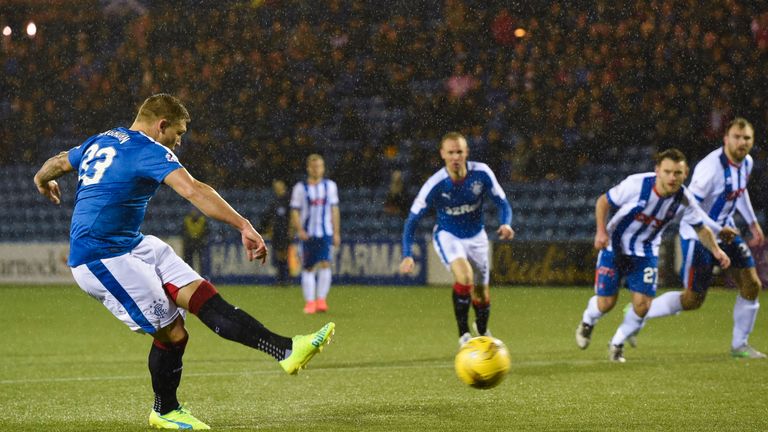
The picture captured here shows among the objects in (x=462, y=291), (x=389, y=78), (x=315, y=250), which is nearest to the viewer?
(x=462, y=291)

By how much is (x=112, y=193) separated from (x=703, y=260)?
5.67 meters

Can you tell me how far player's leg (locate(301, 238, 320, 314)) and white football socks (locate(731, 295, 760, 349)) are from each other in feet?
21.1

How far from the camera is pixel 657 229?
895 cm

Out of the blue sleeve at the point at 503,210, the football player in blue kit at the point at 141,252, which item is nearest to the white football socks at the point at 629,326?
the blue sleeve at the point at 503,210

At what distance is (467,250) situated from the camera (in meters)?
10.1

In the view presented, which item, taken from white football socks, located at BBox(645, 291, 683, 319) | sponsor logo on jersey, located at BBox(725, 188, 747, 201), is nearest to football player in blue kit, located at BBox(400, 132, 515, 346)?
white football socks, located at BBox(645, 291, 683, 319)

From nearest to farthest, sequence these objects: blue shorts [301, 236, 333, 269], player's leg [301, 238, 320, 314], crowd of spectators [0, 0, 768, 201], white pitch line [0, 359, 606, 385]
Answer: white pitch line [0, 359, 606, 385] < player's leg [301, 238, 320, 314] < blue shorts [301, 236, 333, 269] < crowd of spectators [0, 0, 768, 201]

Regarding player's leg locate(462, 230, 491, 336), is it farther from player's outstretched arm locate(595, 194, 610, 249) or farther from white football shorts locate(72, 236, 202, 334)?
white football shorts locate(72, 236, 202, 334)

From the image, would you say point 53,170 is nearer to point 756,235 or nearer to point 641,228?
point 641,228

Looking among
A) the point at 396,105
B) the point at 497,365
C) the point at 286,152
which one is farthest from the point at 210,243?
the point at 497,365

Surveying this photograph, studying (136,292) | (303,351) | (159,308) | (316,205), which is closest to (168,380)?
(159,308)

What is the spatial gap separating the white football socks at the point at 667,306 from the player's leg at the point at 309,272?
570 centimetres

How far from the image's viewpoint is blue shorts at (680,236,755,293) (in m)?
9.23

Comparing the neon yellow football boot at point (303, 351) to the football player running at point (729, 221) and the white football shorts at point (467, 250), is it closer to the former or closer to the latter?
the white football shorts at point (467, 250)
